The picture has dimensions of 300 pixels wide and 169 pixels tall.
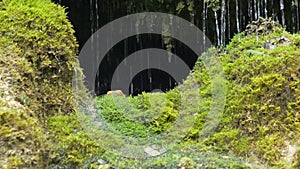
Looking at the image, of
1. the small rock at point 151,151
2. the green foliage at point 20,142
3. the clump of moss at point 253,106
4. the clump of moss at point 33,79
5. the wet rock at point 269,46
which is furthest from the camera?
the wet rock at point 269,46

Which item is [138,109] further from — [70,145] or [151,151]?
[70,145]

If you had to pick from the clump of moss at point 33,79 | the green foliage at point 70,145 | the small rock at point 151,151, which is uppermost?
the clump of moss at point 33,79

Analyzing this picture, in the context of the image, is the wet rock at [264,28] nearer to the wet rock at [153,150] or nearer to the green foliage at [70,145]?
the wet rock at [153,150]

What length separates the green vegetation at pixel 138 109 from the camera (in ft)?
13.8

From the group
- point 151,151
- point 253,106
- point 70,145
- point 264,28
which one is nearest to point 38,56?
point 70,145

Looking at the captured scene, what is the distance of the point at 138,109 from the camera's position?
5.48 meters

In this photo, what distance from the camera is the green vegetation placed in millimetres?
4191

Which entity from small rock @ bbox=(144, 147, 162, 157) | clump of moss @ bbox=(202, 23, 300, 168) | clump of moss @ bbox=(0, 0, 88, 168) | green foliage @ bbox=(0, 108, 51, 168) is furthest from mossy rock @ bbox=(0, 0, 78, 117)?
clump of moss @ bbox=(202, 23, 300, 168)

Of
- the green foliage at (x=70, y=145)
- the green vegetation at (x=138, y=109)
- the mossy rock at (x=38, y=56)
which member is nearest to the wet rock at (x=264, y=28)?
the green vegetation at (x=138, y=109)

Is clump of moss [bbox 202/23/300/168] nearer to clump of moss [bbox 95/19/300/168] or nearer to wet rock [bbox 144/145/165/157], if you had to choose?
clump of moss [bbox 95/19/300/168]

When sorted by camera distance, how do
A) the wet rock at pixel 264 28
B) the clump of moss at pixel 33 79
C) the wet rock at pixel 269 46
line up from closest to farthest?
the clump of moss at pixel 33 79, the wet rock at pixel 269 46, the wet rock at pixel 264 28

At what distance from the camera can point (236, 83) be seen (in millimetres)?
5359

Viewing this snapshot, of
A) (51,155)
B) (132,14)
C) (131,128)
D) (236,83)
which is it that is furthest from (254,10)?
(51,155)

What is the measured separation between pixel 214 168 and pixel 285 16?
5837mm
